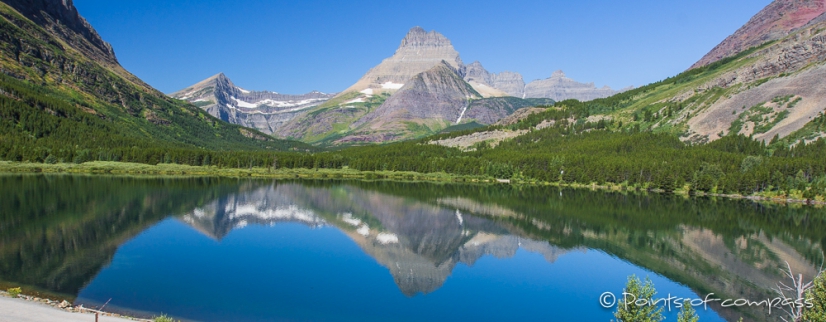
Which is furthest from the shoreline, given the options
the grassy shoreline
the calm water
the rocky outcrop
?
the rocky outcrop

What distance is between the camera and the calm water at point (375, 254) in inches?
1303

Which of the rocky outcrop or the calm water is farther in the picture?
the rocky outcrop

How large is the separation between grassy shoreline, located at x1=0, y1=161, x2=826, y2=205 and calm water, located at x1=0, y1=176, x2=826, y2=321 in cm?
4063

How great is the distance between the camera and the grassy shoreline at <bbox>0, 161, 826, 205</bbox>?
408 feet

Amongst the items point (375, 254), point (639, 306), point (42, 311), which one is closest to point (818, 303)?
point (639, 306)

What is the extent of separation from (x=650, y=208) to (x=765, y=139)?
292 feet

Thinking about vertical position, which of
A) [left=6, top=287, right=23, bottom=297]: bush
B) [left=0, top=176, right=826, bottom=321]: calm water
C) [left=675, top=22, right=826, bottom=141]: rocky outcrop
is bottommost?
[left=0, top=176, right=826, bottom=321]: calm water

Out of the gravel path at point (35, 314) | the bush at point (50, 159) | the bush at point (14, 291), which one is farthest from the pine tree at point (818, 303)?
the bush at point (50, 159)

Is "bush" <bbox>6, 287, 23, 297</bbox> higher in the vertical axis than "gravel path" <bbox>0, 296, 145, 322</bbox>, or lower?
lower

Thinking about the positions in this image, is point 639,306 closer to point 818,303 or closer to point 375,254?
point 818,303

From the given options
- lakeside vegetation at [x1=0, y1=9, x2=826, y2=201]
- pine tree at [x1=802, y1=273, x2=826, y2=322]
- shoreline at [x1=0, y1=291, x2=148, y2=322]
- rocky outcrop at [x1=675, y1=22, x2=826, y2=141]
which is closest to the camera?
pine tree at [x1=802, y1=273, x2=826, y2=322]

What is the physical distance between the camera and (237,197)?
9312 cm

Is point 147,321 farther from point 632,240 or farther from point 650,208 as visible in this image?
point 650,208

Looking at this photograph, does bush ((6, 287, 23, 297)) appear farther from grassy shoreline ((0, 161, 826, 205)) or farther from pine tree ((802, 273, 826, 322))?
grassy shoreline ((0, 161, 826, 205))
